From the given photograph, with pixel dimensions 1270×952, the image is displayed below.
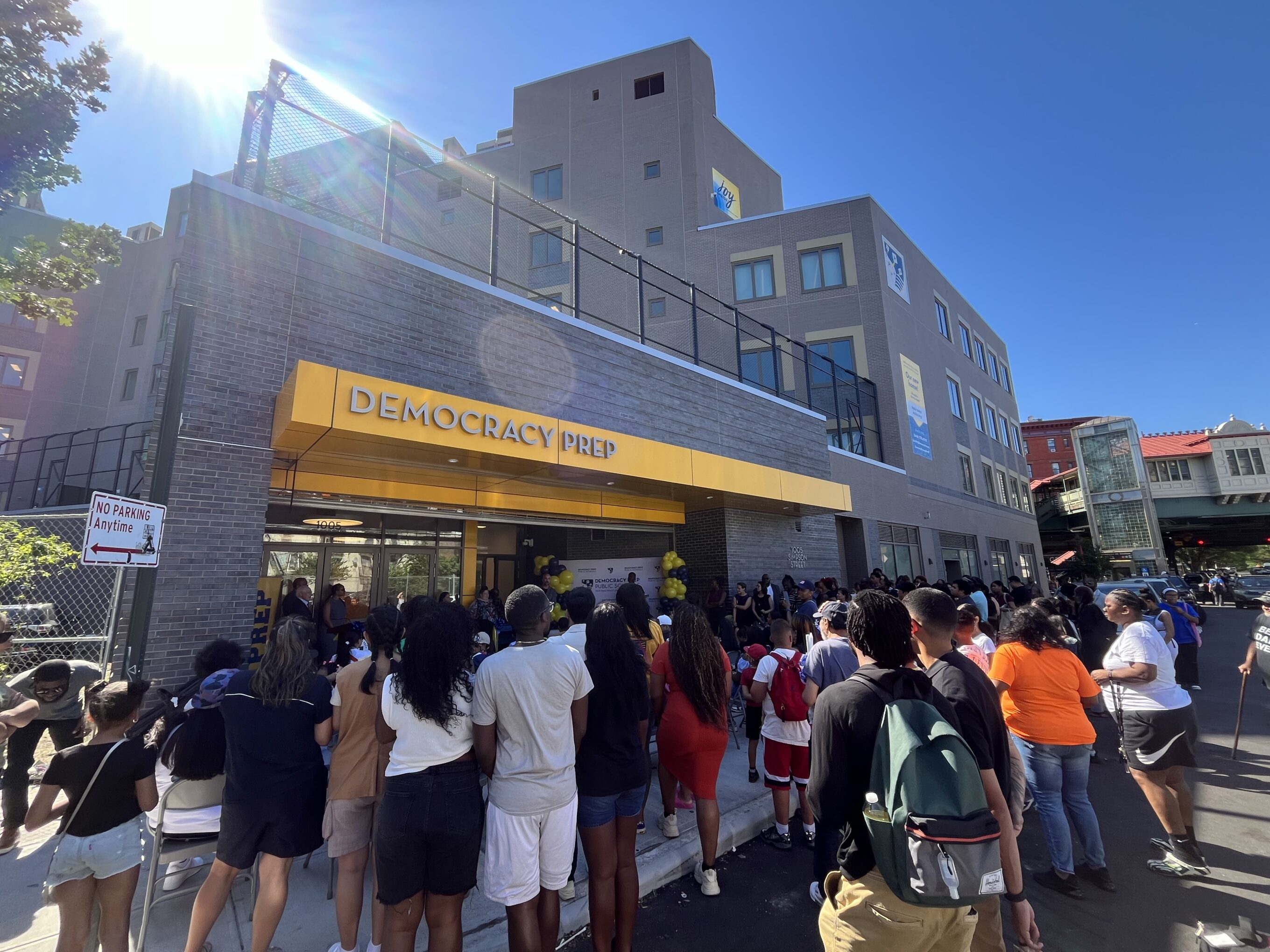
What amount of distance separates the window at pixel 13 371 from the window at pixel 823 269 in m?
32.7

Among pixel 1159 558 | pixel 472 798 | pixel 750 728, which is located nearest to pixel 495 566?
pixel 750 728

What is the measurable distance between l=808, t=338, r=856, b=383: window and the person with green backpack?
19.5m

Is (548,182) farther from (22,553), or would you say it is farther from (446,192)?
(22,553)

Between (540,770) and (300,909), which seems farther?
(300,909)

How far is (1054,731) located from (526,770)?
11.6ft

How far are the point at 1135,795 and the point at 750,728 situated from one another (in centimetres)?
378

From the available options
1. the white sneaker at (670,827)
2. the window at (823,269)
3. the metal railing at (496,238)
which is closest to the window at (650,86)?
the metal railing at (496,238)

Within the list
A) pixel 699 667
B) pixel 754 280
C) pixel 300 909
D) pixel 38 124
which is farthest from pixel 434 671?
pixel 754 280

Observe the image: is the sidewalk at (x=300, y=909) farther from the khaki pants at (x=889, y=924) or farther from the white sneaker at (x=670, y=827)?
the khaki pants at (x=889, y=924)

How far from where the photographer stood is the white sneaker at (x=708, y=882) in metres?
3.92

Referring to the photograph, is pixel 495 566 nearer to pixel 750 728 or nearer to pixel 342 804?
pixel 750 728

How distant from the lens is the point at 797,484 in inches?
530

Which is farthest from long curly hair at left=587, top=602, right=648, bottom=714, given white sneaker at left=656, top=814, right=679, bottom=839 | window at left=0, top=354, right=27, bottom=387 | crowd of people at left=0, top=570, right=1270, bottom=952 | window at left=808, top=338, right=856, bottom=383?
window at left=0, top=354, right=27, bottom=387

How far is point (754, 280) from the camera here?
23141 millimetres
